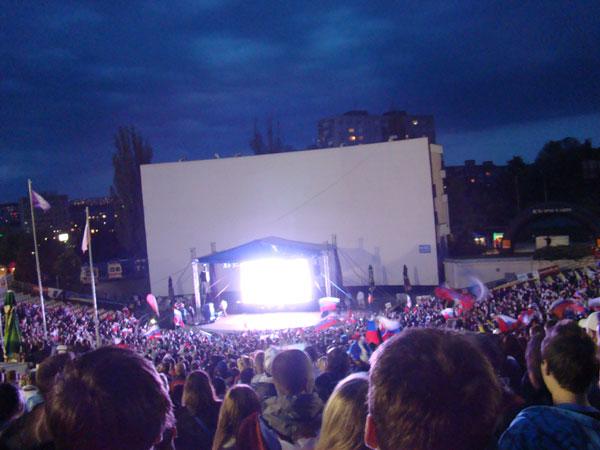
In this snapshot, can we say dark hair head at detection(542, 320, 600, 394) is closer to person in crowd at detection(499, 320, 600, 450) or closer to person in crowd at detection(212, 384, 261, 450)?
person in crowd at detection(499, 320, 600, 450)

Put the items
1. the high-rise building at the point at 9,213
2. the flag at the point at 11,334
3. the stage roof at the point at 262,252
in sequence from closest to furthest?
the flag at the point at 11,334
the stage roof at the point at 262,252
the high-rise building at the point at 9,213

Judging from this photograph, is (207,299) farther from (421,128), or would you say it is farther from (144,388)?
(421,128)

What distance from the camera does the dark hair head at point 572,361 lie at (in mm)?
2479

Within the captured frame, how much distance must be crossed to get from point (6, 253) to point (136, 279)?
47.7 feet

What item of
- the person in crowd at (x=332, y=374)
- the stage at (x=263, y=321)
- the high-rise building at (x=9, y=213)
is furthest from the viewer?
the high-rise building at (x=9, y=213)

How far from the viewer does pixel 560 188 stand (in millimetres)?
45406

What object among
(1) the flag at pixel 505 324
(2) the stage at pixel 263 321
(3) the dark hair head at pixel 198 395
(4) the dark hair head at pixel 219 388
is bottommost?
(2) the stage at pixel 263 321

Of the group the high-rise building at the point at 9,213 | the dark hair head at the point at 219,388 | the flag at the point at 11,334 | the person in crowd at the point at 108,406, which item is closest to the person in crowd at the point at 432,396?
the person in crowd at the point at 108,406

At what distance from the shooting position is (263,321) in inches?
916

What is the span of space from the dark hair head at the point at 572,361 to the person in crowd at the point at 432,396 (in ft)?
3.84

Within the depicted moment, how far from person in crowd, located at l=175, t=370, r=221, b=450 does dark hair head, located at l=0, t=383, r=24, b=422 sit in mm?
999

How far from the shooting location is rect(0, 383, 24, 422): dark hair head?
11.7 ft

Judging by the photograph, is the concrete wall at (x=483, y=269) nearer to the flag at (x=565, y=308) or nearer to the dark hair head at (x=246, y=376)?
the flag at (x=565, y=308)

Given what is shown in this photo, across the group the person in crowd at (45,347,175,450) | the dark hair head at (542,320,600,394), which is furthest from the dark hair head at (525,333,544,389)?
the person in crowd at (45,347,175,450)
